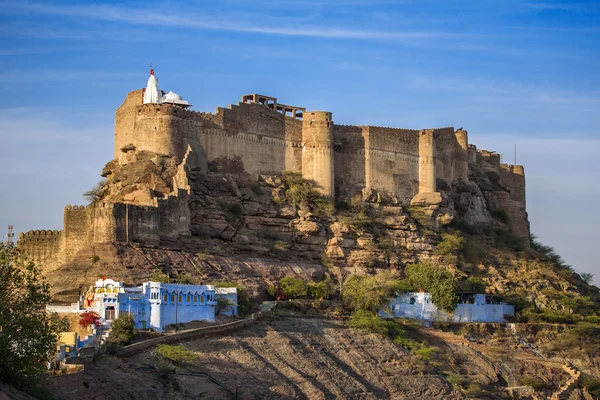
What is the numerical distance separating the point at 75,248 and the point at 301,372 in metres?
11.0

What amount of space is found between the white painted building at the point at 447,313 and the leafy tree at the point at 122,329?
1481 centimetres

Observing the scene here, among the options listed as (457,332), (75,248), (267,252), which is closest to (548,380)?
(457,332)

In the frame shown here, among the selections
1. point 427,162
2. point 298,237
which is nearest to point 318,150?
point 298,237

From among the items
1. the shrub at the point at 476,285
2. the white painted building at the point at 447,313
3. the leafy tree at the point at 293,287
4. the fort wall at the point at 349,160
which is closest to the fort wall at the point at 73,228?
the leafy tree at the point at 293,287

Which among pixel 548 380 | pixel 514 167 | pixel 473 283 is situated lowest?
pixel 548 380

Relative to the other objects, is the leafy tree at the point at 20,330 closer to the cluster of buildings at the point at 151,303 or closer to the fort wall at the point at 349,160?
the cluster of buildings at the point at 151,303

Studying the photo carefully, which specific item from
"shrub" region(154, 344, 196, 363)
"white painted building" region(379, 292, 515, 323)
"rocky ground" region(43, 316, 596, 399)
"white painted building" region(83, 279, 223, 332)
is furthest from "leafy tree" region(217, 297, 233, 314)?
A: "white painted building" region(379, 292, 515, 323)

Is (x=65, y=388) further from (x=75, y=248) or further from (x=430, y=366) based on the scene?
(x=430, y=366)

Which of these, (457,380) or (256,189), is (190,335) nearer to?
(457,380)

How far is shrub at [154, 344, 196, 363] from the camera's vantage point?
146 feet

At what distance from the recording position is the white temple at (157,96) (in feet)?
190

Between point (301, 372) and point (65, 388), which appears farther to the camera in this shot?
point (301, 372)

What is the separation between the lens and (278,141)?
61406 mm

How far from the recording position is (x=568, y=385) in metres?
55.4
